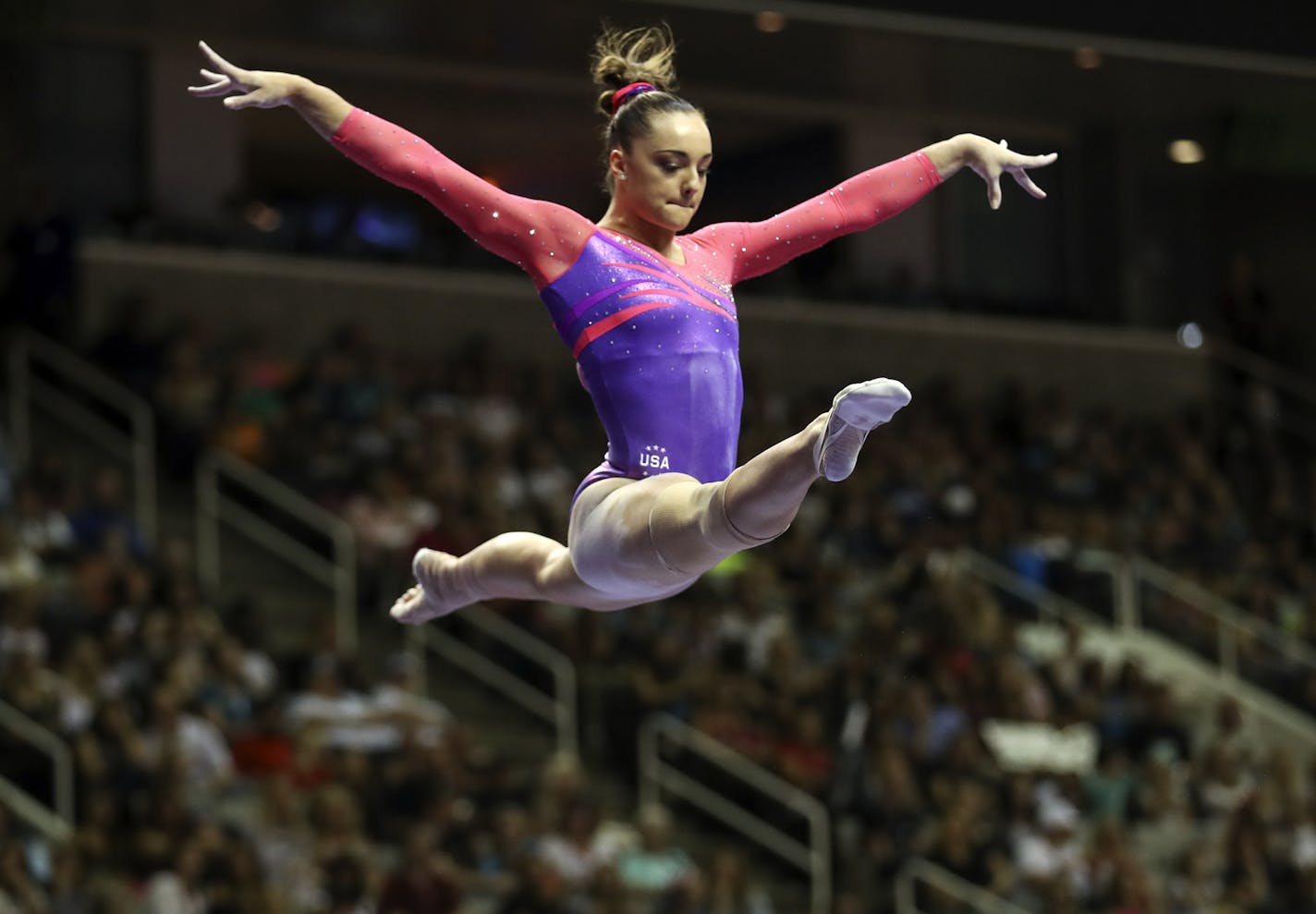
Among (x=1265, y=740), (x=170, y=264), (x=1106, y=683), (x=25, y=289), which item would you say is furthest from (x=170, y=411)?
(x=1265, y=740)

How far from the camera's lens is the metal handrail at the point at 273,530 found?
1255 cm

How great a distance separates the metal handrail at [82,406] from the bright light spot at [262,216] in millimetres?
2767

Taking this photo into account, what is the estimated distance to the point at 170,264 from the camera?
1502cm

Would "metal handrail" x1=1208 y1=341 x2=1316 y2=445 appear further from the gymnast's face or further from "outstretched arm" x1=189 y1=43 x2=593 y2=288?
"outstretched arm" x1=189 y1=43 x2=593 y2=288

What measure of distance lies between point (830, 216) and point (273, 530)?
26.1 ft

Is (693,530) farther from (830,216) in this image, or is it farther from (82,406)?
(82,406)

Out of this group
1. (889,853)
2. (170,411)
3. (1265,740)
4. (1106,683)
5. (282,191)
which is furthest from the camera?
(282,191)

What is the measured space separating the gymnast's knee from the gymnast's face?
72 centimetres

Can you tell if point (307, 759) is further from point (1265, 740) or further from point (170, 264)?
point (1265, 740)

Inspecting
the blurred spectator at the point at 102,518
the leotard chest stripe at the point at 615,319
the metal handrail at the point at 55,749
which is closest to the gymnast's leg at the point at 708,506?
the leotard chest stripe at the point at 615,319

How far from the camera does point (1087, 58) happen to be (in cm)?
1508

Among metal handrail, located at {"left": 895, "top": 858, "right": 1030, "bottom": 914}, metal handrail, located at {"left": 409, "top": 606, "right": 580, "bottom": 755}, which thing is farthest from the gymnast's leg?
metal handrail, located at {"left": 409, "top": 606, "right": 580, "bottom": 755}

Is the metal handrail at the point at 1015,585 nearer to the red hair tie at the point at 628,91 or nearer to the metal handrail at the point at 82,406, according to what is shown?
the metal handrail at the point at 82,406

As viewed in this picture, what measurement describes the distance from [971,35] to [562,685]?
5.02 m
